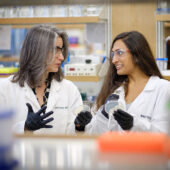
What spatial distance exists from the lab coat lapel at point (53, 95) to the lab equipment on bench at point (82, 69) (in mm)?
372

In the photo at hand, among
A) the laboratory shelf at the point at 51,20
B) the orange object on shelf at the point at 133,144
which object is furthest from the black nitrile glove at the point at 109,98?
the orange object on shelf at the point at 133,144

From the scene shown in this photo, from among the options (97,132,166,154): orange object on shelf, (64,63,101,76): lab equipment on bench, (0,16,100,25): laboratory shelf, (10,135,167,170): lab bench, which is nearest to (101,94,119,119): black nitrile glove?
(64,63,101,76): lab equipment on bench

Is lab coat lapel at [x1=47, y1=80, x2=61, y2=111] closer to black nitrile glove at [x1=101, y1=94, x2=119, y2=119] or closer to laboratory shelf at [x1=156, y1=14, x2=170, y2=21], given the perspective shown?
black nitrile glove at [x1=101, y1=94, x2=119, y2=119]

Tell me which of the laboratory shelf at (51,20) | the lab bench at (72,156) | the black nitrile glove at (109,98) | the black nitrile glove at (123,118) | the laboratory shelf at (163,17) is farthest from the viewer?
the laboratory shelf at (51,20)

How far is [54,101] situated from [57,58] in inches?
13.7

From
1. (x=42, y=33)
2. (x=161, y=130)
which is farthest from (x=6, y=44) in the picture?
(x=161, y=130)

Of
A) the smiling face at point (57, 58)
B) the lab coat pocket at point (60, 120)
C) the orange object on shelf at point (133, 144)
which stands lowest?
the lab coat pocket at point (60, 120)

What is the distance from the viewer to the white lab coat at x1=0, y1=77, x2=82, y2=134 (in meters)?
2.49

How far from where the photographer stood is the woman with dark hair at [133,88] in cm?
243

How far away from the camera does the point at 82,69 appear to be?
9.82 feet

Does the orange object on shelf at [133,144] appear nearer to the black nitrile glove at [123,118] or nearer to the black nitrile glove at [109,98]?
the black nitrile glove at [123,118]

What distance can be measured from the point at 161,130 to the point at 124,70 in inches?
22.5

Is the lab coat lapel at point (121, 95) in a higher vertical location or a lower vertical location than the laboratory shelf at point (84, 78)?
lower

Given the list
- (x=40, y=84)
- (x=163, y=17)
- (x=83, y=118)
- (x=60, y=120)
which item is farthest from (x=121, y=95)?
(x=163, y=17)
